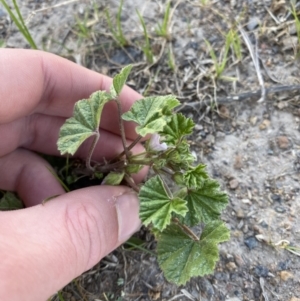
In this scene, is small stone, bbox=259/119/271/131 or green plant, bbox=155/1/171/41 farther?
green plant, bbox=155/1/171/41

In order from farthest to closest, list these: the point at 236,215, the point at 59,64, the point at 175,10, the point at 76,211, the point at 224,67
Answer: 1. the point at 175,10
2. the point at 224,67
3. the point at 236,215
4. the point at 59,64
5. the point at 76,211

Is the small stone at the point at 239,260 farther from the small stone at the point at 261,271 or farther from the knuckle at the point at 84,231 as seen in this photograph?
the knuckle at the point at 84,231

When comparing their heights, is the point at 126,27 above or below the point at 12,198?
above

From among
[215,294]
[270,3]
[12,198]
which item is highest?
[270,3]

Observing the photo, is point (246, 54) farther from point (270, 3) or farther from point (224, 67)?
point (270, 3)

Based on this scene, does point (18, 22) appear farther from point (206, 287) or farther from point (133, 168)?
point (206, 287)

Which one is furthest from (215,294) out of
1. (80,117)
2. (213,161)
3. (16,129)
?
(16,129)

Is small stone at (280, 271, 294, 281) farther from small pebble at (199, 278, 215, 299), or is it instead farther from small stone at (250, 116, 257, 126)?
small stone at (250, 116, 257, 126)

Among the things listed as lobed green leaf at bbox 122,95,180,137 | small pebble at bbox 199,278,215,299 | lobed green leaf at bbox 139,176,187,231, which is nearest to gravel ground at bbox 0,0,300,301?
small pebble at bbox 199,278,215,299
